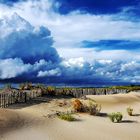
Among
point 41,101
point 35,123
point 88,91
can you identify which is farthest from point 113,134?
point 88,91

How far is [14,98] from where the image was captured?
32094 mm

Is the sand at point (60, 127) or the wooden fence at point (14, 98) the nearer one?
the sand at point (60, 127)

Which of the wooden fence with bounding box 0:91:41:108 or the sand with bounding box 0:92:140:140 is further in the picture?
the wooden fence with bounding box 0:91:41:108

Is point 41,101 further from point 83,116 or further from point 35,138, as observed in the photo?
point 35,138

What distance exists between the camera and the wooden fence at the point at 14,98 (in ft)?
99.2

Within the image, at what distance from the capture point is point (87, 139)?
2089cm

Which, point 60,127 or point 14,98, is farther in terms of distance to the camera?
point 14,98

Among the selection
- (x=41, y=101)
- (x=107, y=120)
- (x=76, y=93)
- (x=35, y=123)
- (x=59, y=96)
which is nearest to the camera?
(x=35, y=123)

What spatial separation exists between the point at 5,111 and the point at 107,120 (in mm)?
7217

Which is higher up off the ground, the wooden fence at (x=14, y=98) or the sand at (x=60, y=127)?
the wooden fence at (x=14, y=98)

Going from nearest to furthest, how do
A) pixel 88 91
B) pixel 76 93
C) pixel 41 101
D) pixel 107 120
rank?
1. pixel 107 120
2. pixel 41 101
3. pixel 76 93
4. pixel 88 91

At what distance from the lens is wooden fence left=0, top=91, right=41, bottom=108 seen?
30234 mm

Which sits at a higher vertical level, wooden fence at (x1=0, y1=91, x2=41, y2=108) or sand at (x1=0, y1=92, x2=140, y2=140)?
wooden fence at (x1=0, y1=91, x2=41, y2=108)

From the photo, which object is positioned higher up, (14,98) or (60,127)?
(14,98)
